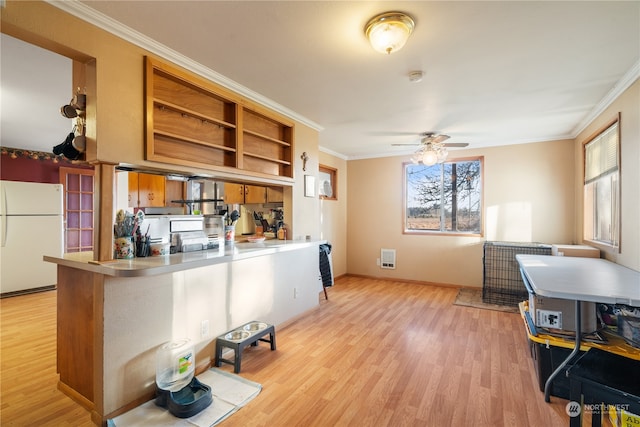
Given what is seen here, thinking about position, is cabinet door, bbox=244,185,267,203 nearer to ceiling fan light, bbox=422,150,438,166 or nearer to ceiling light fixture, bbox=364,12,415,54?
ceiling fan light, bbox=422,150,438,166

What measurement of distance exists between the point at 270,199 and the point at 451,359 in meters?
2.76

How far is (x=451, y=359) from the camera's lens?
8.79 ft

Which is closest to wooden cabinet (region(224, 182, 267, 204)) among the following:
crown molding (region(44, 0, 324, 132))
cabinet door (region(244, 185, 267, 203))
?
cabinet door (region(244, 185, 267, 203))

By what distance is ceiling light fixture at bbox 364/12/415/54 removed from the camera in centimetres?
179

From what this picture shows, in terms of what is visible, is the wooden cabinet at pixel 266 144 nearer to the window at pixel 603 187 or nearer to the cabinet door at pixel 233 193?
the cabinet door at pixel 233 193

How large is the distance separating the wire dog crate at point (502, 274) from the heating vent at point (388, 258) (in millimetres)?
1580

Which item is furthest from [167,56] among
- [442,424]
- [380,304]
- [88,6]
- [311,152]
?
[380,304]

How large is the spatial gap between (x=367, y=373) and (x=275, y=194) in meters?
2.41

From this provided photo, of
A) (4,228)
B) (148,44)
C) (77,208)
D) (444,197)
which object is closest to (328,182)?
(444,197)

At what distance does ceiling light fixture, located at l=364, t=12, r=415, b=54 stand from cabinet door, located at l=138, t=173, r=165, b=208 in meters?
4.00

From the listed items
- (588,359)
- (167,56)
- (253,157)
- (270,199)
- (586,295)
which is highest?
(167,56)

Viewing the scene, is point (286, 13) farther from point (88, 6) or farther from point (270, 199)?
point (270, 199)

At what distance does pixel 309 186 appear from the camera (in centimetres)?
401

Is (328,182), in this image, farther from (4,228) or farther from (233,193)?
(4,228)
